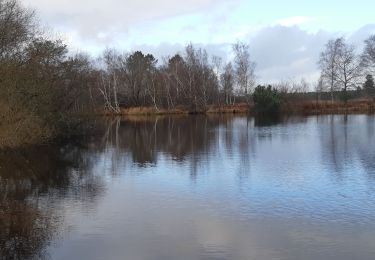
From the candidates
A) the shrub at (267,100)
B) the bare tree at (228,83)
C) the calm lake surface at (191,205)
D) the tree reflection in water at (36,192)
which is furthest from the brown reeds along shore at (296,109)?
the tree reflection in water at (36,192)

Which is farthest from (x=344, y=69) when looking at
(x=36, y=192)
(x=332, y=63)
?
(x=36, y=192)

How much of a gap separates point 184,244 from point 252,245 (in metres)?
1.24

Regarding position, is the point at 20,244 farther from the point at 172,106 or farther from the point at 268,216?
the point at 172,106

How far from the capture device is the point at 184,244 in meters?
9.41

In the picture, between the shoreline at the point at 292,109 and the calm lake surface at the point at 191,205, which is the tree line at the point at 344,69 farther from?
the calm lake surface at the point at 191,205

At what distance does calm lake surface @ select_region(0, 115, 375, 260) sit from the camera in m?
9.19

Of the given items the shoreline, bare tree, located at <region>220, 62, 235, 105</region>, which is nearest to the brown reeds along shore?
the shoreline

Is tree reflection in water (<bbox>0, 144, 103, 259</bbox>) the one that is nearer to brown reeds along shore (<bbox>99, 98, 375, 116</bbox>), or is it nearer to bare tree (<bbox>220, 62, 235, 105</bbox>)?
brown reeds along shore (<bbox>99, 98, 375, 116</bbox>)

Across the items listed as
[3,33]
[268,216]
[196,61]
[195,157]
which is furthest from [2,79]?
[196,61]

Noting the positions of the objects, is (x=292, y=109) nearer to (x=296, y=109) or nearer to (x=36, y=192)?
(x=296, y=109)

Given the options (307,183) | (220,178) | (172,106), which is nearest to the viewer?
(307,183)

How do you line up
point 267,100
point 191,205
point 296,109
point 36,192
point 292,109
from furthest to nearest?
point 296,109
point 292,109
point 267,100
point 36,192
point 191,205

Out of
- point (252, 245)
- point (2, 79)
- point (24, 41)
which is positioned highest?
point (24, 41)

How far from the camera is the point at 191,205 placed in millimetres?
12805
